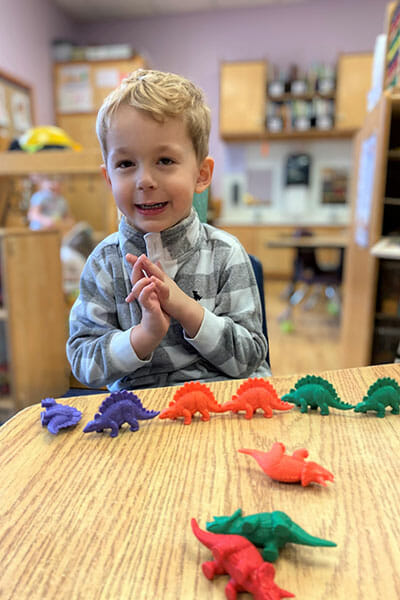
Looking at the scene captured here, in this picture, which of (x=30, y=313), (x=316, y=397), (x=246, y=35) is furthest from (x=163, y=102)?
(x=246, y=35)

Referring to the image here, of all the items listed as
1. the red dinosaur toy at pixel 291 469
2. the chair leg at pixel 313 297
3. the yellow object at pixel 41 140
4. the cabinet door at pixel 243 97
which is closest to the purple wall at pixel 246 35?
the cabinet door at pixel 243 97

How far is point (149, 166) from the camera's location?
66 centimetres

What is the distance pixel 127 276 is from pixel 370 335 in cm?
173

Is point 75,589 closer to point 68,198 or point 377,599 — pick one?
point 377,599

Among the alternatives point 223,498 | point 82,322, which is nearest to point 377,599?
point 223,498

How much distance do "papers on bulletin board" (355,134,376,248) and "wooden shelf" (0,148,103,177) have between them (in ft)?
4.10

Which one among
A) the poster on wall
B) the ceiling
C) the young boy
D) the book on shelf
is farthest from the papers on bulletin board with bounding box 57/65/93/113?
the young boy

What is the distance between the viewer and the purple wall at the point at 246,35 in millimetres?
5156

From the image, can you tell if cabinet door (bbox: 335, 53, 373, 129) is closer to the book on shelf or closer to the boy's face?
the book on shelf

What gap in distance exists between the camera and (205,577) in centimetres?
33

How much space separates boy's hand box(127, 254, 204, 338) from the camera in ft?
2.07

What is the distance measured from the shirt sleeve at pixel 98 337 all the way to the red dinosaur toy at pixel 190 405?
0.54ft

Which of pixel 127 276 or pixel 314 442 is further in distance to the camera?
pixel 127 276

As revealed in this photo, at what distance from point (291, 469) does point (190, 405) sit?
0.17 meters
